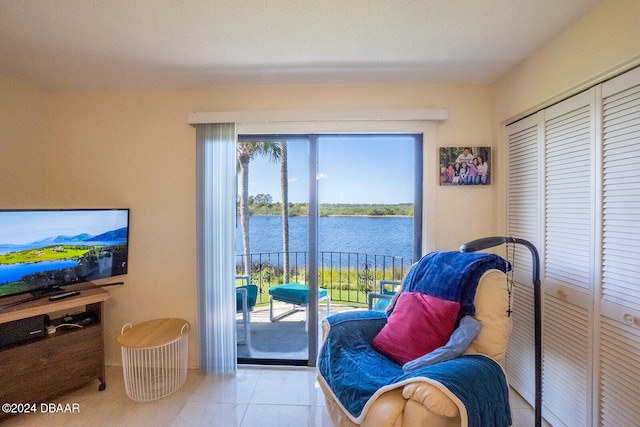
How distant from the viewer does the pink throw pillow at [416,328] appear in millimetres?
1430

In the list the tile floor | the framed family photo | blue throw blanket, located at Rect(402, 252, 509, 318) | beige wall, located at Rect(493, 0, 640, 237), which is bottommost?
the tile floor

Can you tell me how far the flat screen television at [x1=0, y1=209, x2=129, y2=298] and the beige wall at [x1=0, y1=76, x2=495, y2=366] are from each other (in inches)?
6.8

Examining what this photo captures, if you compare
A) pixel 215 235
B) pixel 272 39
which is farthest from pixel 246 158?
pixel 272 39

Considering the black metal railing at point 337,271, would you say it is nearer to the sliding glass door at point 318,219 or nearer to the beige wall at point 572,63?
the sliding glass door at point 318,219

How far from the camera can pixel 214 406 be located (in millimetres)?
1730

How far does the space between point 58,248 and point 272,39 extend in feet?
6.52

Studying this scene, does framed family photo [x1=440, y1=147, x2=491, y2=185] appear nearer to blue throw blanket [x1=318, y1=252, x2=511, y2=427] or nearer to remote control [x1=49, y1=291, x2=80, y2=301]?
blue throw blanket [x1=318, y1=252, x2=511, y2=427]

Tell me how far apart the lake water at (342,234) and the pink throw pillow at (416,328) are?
0.64 meters

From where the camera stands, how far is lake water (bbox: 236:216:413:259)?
86.0 inches

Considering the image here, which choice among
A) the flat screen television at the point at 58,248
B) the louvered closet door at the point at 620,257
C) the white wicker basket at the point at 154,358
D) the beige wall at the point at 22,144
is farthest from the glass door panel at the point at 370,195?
the beige wall at the point at 22,144

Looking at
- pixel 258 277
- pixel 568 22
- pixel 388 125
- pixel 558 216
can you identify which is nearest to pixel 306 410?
pixel 258 277

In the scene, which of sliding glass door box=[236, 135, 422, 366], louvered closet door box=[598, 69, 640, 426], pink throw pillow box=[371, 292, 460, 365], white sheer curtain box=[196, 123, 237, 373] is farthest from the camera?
sliding glass door box=[236, 135, 422, 366]

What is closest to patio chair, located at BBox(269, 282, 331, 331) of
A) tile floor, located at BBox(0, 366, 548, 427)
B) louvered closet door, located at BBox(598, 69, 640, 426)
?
tile floor, located at BBox(0, 366, 548, 427)

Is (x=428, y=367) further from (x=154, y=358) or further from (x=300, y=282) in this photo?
(x=154, y=358)
